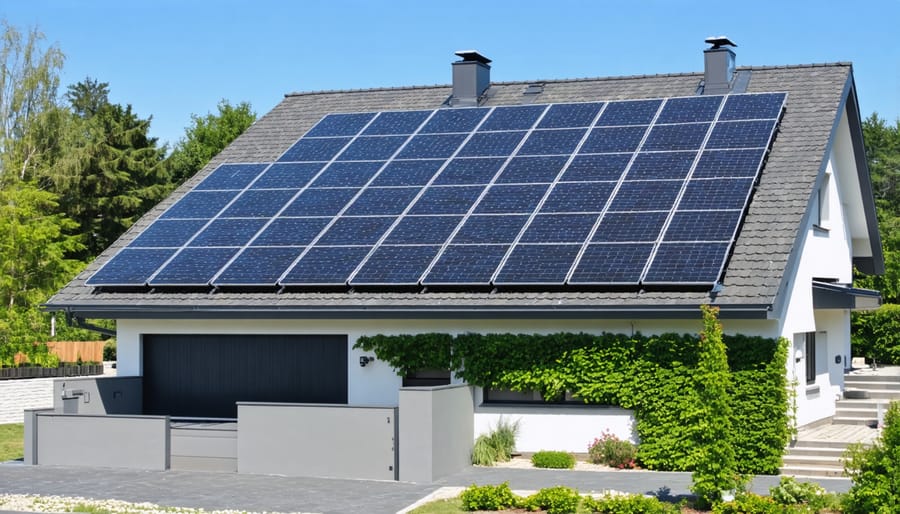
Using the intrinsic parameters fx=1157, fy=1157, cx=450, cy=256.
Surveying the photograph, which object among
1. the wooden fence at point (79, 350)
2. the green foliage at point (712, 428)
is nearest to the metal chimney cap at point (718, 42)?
the green foliage at point (712, 428)

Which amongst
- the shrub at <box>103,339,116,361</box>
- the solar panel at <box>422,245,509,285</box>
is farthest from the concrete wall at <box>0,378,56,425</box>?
the shrub at <box>103,339,116,361</box>

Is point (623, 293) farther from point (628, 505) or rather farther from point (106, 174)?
point (106, 174)

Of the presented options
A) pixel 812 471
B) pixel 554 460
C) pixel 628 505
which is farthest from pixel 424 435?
pixel 812 471

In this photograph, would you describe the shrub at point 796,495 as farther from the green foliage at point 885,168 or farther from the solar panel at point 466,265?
the green foliage at point 885,168

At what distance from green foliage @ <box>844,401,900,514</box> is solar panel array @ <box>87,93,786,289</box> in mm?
4835

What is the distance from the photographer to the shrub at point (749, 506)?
14352mm

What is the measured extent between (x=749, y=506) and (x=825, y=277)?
10.9 meters

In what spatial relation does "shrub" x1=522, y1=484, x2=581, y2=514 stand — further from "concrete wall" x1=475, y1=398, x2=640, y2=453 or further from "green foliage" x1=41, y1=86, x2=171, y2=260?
"green foliage" x1=41, y1=86, x2=171, y2=260

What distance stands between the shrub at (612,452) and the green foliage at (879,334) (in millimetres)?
14905

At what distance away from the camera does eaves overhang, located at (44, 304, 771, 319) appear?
18609 mm

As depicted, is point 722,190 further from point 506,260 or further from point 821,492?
point 821,492

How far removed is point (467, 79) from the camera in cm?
2883

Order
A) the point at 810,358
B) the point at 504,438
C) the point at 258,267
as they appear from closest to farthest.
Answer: the point at 504,438, the point at 258,267, the point at 810,358

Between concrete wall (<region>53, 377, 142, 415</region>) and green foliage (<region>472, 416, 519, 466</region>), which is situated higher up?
concrete wall (<region>53, 377, 142, 415</region>)
